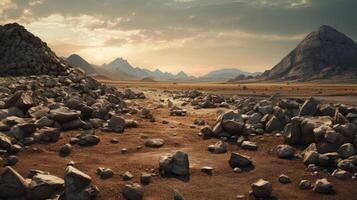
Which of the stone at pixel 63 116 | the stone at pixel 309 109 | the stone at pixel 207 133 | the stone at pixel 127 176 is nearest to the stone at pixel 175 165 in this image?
the stone at pixel 127 176

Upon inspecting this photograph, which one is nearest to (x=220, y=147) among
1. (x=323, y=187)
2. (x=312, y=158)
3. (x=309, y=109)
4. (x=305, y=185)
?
(x=312, y=158)

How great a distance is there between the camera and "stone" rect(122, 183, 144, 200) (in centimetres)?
917

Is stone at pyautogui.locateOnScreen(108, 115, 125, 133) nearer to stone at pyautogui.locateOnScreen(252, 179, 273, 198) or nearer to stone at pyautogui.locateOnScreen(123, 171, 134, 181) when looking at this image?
stone at pyautogui.locateOnScreen(123, 171, 134, 181)

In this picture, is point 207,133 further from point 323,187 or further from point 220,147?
point 323,187

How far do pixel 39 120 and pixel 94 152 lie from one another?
3.02 metres

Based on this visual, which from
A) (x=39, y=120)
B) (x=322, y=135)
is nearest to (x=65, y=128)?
(x=39, y=120)

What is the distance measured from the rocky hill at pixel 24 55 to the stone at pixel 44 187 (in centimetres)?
2225

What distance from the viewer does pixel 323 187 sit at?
983cm

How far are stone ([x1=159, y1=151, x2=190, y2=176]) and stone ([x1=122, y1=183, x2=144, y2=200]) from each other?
1614 mm

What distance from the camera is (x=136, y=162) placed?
39.0 ft

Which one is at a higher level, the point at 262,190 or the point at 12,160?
the point at 12,160

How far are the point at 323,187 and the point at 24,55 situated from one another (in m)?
27.2

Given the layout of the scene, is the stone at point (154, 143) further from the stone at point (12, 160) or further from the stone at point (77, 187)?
the stone at point (77, 187)

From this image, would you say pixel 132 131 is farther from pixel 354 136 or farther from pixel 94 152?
pixel 354 136
